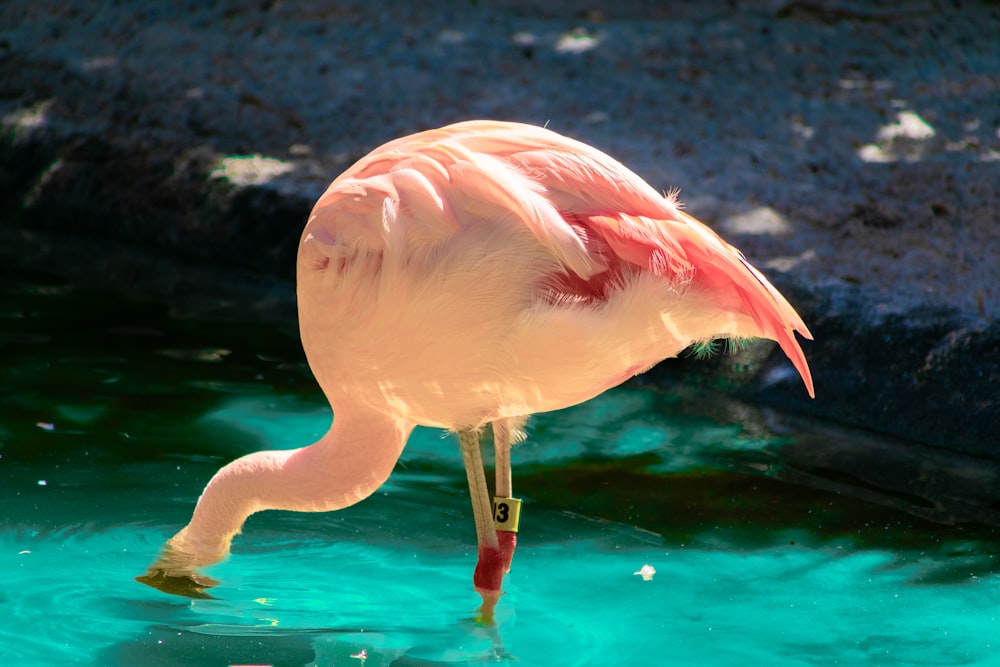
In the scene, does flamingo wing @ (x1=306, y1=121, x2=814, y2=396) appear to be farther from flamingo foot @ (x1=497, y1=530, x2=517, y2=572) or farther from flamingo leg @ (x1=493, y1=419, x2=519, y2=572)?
flamingo foot @ (x1=497, y1=530, x2=517, y2=572)

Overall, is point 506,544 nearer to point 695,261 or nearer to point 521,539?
point 521,539

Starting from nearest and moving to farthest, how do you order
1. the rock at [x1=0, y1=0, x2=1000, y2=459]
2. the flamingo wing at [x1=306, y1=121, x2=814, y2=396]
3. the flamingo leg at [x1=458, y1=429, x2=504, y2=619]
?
the flamingo wing at [x1=306, y1=121, x2=814, y2=396], the flamingo leg at [x1=458, y1=429, x2=504, y2=619], the rock at [x1=0, y1=0, x2=1000, y2=459]

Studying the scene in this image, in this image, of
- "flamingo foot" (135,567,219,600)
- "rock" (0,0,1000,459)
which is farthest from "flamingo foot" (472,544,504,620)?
"rock" (0,0,1000,459)

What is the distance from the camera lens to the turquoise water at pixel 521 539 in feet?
9.30

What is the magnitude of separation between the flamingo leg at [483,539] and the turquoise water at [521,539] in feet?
0.23

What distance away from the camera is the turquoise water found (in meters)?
2.83

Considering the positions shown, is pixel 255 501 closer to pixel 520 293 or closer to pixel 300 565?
pixel 300 565

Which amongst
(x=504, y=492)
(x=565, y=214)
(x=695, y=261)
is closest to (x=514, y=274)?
(x=565, y=214)

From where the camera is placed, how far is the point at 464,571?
3211 millimetres

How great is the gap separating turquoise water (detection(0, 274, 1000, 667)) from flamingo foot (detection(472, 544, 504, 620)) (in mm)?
50

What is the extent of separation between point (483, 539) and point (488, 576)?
0.09 metres

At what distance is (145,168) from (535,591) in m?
3.71

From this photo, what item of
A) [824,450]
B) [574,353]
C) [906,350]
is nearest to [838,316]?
[906,350]

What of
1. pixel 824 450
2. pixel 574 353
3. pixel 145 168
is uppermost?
pixel 574 353
